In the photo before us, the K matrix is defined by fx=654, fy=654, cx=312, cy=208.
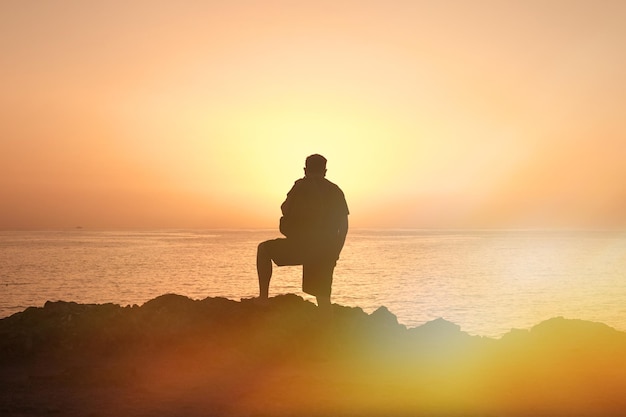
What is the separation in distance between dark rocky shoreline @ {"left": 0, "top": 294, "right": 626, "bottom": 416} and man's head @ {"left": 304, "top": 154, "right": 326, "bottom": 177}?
268 centimetres

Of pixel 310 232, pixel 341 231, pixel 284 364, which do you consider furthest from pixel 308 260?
pixel 284 364

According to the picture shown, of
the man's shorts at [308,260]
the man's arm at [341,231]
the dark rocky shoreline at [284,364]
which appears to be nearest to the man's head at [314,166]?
the man's arm at [341,231]

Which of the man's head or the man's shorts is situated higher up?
the man's head

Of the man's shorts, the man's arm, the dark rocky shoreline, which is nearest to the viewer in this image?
the dark rocky shoreline

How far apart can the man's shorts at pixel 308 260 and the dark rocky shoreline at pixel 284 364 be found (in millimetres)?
680

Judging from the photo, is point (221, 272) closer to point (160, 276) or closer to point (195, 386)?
point (160, 276)

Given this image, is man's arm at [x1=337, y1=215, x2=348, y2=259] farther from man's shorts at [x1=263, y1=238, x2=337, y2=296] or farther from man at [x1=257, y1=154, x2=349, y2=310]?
man's shorts at [x1=263, y1=238, x2=337, y2=296]

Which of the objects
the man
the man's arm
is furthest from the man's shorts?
the man's arm

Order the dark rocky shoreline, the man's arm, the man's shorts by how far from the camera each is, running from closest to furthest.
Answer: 1. the dark rocky shoreline
2. the man's shorts
3. the man's arm

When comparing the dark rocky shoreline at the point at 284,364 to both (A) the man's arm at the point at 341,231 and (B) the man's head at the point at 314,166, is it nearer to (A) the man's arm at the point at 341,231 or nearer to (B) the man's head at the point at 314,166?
(A) the man's arm at the point at 341,231

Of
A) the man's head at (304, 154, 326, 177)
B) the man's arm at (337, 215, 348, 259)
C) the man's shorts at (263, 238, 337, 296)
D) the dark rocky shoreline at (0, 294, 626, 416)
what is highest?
the man's head at (304, 154, 326, 177)

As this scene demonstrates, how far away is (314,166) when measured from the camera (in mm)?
12500

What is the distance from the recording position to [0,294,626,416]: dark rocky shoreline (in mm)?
8484

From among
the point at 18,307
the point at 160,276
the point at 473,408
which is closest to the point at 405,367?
the point at 473,408
